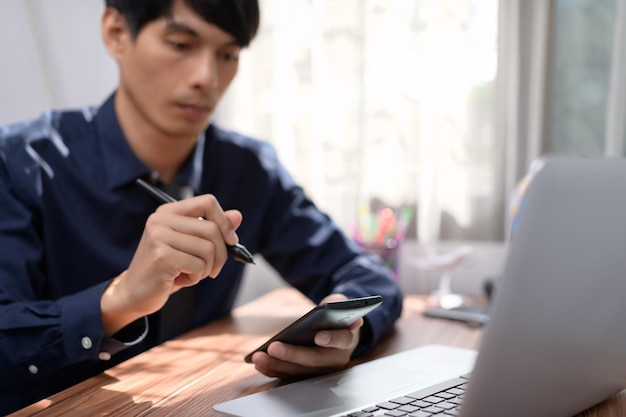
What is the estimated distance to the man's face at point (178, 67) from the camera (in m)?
1.22

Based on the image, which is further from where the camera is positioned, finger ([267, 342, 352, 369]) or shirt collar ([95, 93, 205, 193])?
shirt collar ([95, 93, 205, 193])

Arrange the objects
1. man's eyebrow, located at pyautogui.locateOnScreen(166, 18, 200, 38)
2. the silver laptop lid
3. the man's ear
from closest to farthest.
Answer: the silver laptop lid
man's eyebrow, located at pyautogui.locateOnScreen(166, 18, 200, 38)
the man's ear

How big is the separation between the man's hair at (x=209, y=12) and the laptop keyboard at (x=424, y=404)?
0.78 metres

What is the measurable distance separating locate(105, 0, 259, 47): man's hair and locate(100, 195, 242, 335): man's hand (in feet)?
1.60

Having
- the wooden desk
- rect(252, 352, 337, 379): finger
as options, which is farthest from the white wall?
rect(252, 352, 337, 379): finger

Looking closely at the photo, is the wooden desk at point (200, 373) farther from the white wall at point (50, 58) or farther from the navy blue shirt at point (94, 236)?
the white wall at point (50, 58)

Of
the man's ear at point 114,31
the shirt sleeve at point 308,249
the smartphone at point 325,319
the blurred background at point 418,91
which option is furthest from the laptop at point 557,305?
the blurred background at point 418,91

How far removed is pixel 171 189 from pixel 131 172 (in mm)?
92

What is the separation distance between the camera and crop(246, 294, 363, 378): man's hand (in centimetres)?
83

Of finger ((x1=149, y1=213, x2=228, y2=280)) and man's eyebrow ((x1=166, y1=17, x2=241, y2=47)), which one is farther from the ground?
man's eyebrow ((x1=166, y1=17, x2=241, y2=47))

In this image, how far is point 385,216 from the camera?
167 centimetres

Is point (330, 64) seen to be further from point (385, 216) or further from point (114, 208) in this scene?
point (114, 208)

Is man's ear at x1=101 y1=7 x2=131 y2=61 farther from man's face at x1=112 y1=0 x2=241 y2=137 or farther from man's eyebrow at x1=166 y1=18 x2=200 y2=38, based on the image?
man's eyebrow at x1=166 y1=18 x2=200 y2=38

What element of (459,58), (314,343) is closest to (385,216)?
(459,58)
